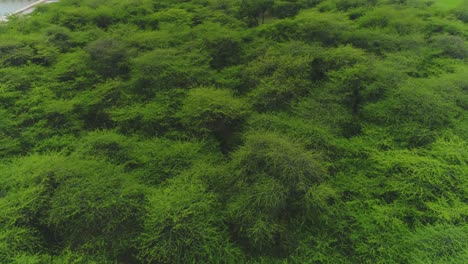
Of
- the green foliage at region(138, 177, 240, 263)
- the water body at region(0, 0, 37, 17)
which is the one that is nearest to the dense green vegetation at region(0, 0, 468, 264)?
the green foliage at region(138, 177, 240, 263)

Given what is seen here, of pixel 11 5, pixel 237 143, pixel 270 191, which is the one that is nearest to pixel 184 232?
pixel 270 191

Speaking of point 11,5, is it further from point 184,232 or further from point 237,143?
point 184,232

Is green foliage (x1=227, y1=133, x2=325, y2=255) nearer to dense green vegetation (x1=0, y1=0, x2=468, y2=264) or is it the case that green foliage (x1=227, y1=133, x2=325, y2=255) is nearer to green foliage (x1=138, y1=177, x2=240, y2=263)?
dense green vegetation (x1=0, y1=0, x2=468, y2=264)

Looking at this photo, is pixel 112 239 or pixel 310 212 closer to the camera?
pixel 112 239

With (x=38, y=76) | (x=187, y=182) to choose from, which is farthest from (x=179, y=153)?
(x=38, y=76)

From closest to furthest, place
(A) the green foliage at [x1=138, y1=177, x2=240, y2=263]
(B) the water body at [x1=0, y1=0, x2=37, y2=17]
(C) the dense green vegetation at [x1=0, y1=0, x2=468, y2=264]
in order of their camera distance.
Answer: (A) the green foliage at [x1=138, y1=177, x2=240, y2=263], (C) the dense green vegetation at [x1=0, y1=0, x2=468, y2=264], (B) the water body at [x1=0, y1=0, x2=37, y2=17]

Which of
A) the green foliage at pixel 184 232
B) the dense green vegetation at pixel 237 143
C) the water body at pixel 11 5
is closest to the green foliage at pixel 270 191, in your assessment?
the dense green vegetation at pixel 237 143

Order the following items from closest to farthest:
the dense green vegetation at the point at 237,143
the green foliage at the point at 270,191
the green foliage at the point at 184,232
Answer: the green foliage at the point at 184,232, the dense green vegetation at the point at 237,143, the green foliage at the point at 270,191

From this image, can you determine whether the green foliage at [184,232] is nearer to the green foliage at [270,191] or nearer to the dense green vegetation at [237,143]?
the dense green vegetation at [237,143]

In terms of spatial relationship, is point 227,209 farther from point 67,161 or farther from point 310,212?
point 67,161
